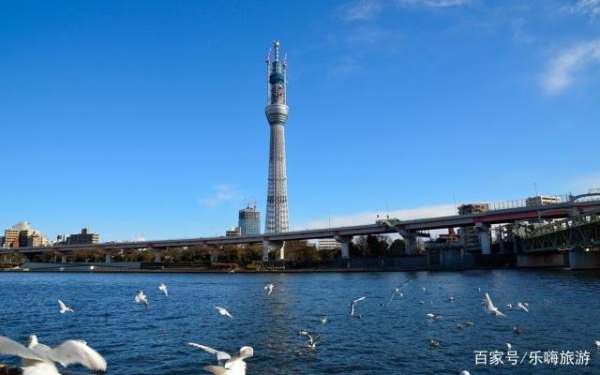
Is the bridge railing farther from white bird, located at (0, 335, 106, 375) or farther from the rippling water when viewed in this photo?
white bird, located at (0, 335, 106, 375)

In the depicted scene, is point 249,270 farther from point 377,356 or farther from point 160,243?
point 377,356

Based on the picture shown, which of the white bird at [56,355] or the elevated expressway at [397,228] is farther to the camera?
the elevated expressway at [397,228]

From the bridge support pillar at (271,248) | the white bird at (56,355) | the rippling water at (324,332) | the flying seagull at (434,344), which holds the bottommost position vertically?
the rippling water at (324,332)

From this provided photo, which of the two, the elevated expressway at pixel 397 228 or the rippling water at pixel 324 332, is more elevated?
the elevated expressway at pixel 397 228

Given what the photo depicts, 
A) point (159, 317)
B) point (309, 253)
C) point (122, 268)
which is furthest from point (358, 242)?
point (159, 317)

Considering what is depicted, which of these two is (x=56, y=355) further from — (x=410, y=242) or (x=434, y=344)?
(x=410, y=242)

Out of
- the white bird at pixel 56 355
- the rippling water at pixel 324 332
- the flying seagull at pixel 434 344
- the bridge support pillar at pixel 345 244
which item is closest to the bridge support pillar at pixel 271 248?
the bridge support pillar at pixel 345 244

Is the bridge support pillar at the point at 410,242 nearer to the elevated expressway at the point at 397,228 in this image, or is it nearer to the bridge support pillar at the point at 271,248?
the elevated expressway at the point at 397,228

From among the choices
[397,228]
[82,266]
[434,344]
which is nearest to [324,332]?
[434,344]

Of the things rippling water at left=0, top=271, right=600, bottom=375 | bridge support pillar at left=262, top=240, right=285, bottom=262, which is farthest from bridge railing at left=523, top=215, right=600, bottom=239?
bridge support pillar at left=262, top=240, right=285, bottom=262

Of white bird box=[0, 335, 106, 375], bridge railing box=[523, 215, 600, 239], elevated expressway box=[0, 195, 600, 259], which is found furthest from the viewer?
elevated expressway box=[0, 195, 600, 259]

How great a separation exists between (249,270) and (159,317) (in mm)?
92032

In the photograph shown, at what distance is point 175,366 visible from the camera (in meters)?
16.2

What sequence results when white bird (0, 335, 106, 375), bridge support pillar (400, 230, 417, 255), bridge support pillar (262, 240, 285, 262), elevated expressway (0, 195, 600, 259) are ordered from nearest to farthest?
white bird (0, 335, 106, 375) < elevated expressway (0, 195, 600, 259) < bridge support pillar (400, 230, 417, 255) < bridge support pillar (262, 240, 285, 262)
